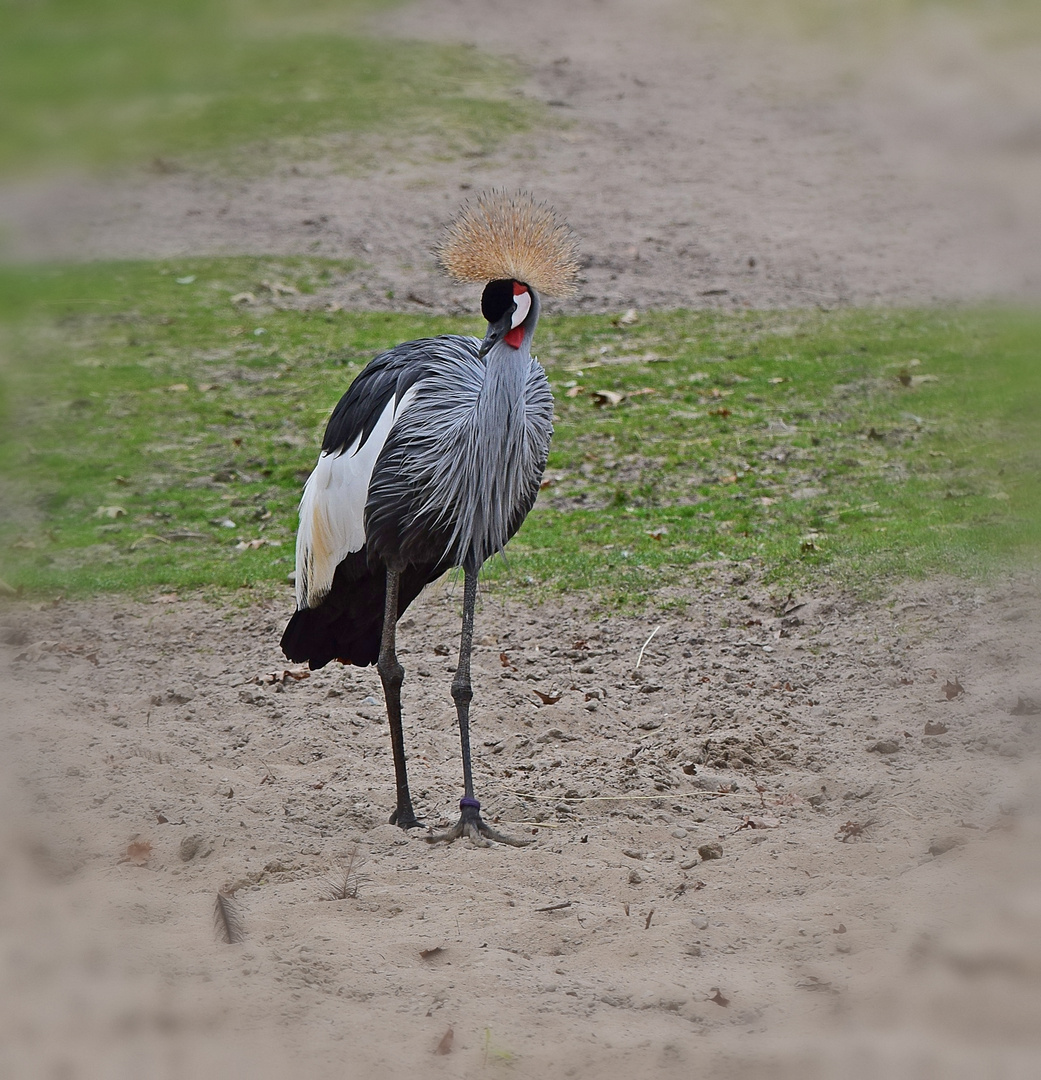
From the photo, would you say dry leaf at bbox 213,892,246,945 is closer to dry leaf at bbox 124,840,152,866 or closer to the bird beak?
dry leaf at bbox 124,840,152,866

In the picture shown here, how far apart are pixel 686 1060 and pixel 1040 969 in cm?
93

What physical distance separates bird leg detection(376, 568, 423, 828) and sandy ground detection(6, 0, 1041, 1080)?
121mm

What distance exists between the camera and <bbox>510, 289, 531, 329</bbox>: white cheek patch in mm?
4199

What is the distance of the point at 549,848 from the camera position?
A: 430 cm

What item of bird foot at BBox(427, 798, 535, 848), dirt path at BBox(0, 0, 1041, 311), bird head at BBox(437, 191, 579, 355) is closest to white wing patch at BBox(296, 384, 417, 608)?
bird head at BBox(437, 191, 579, 355)

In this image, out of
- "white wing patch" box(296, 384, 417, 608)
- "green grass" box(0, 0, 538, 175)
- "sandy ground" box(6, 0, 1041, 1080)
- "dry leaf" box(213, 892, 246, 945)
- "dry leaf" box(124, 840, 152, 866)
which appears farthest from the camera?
"white wing patch" box(296, 384, 417, 608)

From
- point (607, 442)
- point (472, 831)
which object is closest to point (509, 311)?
point (472, 831)

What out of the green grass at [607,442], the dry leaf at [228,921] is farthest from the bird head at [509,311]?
the dry leaf at [228,921]

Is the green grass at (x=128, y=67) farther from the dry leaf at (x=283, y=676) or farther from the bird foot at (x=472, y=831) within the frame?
the dry leaf at (x=283, y=676)

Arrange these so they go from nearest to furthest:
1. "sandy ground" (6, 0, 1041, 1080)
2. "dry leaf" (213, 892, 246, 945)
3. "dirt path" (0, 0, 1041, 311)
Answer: "sandy ground" (6, 0, 1041, 1080)
"dry leaf" (213, 892, 246, 945)
"dirt path" (0, 0, 1041, 311)

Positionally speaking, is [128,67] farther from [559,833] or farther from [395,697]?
[559,833]

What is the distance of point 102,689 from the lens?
5.65m

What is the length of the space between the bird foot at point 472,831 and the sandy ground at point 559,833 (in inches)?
3.9

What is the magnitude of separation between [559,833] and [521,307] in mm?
1954
